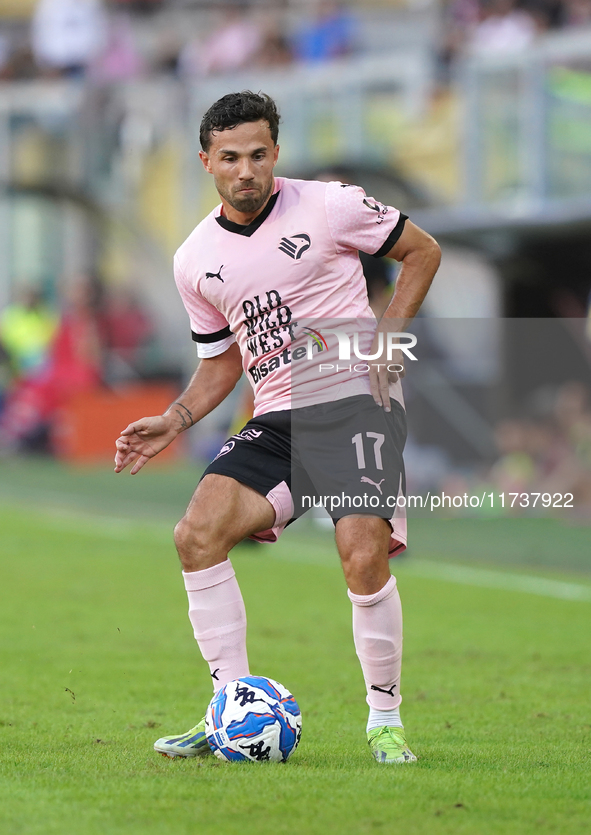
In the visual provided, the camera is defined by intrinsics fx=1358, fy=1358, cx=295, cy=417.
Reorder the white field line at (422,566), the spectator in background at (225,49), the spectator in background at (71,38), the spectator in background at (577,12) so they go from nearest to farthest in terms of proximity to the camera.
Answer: the white field line at (422,566), the spectator in background at (577,12), the spectator in background at (225,49), the spectator in background at (71,38)

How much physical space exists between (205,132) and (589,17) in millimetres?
10808

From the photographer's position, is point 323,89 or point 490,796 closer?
point 490,796

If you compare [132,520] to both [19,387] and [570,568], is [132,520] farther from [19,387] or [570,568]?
[19,387]

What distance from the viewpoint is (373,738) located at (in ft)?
14.3

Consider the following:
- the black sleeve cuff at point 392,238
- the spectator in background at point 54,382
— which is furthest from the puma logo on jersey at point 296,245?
the spectator in background at point 54,382

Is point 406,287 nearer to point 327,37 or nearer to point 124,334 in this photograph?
point 327,37

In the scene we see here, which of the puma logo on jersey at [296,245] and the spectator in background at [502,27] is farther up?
the spectator in background at [502,27]

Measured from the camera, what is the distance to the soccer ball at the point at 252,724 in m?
4.23

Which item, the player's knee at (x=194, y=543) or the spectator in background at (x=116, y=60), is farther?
the spectator in background at (x=116, y=60)

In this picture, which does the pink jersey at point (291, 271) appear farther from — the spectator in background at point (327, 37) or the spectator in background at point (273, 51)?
the spectator in background at point (273, 51)

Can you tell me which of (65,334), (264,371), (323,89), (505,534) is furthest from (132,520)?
(264,371)

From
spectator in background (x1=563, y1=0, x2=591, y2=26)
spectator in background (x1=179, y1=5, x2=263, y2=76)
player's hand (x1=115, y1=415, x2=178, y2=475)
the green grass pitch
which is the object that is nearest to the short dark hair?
player's hand (x1=115, y1=415, x2=178, y2=475)

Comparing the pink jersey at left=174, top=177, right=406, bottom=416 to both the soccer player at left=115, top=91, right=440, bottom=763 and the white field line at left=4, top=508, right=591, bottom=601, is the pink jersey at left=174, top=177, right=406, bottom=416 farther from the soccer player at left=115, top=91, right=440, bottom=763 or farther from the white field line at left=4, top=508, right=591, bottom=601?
the white field line at left=4, top=508, right=591, bottom=601

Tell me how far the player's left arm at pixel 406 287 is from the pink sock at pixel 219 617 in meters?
0.77
